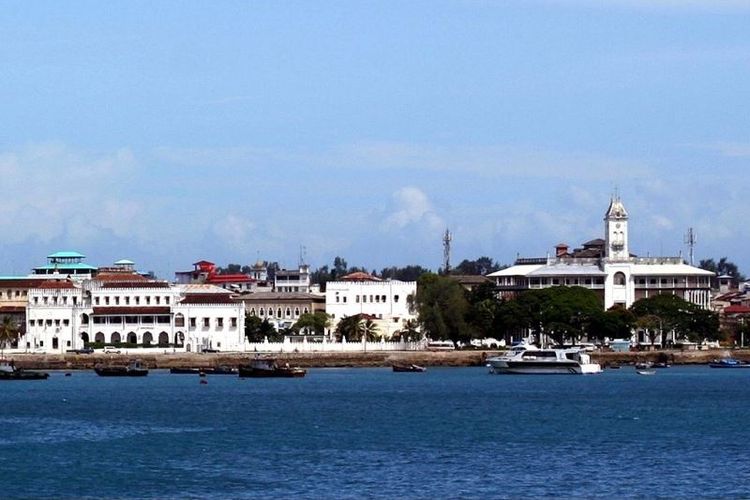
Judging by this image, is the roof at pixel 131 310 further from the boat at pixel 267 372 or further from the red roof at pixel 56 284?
the boat at pixel 267 372

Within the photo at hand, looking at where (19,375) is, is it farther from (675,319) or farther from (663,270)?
(663,270)

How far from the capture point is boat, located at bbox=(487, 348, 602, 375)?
A: 430 ft

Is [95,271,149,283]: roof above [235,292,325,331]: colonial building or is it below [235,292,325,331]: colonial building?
above

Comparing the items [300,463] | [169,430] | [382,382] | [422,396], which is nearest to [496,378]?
[382,382]

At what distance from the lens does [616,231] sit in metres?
196

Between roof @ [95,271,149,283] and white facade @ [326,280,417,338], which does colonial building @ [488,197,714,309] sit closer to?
white facade @ [326,280,417,338]

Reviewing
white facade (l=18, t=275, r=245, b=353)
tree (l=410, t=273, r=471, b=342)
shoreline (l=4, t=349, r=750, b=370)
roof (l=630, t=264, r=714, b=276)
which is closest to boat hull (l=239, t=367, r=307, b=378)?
shoreline (l=4, t=349, r=750, b=370)

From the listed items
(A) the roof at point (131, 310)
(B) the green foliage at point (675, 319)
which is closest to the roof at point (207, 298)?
(A) the roof at point (131, 310)

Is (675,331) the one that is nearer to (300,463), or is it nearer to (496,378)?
(496,378)

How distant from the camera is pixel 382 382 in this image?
119 m

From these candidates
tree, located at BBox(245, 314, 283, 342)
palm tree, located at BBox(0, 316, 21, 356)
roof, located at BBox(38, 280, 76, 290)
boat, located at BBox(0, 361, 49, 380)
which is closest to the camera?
boat, located at BBox(0, 361, 49, 380)

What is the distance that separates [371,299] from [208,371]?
46.1m

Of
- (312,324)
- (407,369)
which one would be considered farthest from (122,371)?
(312,324)

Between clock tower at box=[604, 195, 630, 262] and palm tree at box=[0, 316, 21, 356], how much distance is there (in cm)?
6764
